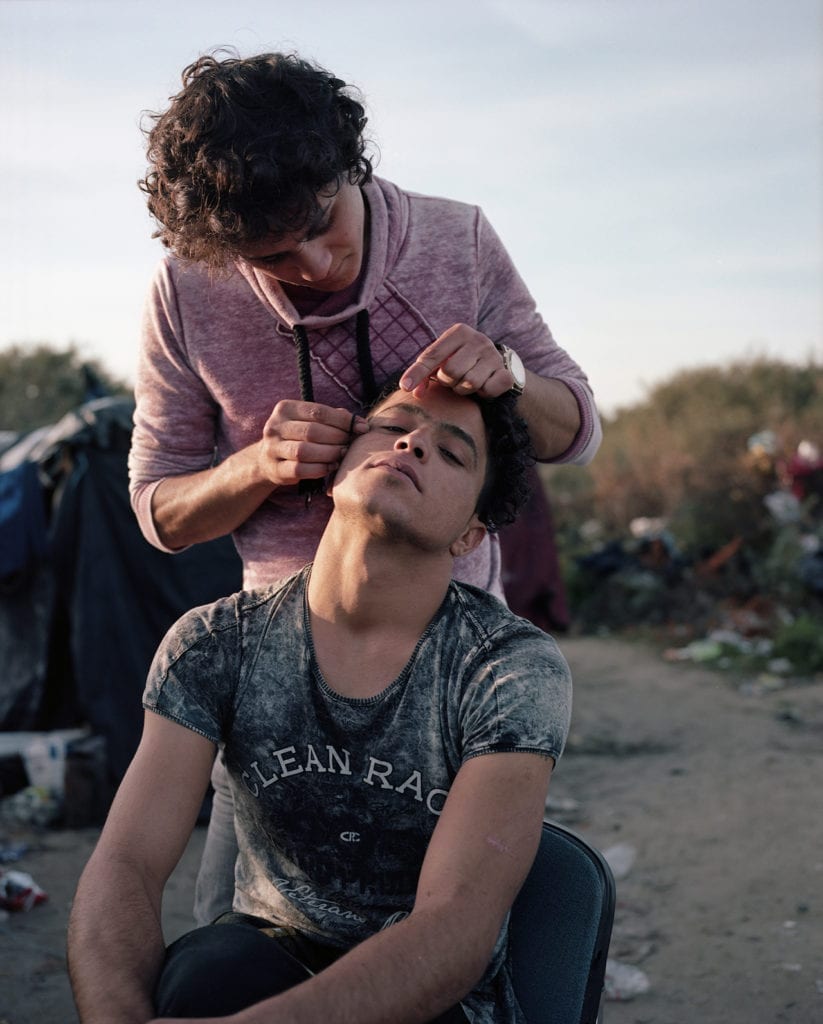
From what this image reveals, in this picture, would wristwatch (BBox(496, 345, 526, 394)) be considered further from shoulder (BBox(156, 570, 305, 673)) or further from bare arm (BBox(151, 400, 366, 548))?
shoulder (BBox(156, 570, 305, 673))

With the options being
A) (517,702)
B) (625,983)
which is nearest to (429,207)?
(517,702)

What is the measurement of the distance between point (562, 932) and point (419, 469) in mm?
980

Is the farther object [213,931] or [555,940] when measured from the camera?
[555,940]

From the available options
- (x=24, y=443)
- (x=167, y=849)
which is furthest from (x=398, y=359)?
(x=24, y=443)

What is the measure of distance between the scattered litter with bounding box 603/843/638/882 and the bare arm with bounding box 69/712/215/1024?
127 inches

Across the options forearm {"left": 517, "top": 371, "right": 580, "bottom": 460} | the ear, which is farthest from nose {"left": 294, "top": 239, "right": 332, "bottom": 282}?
the ear

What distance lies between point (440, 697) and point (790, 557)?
903cm

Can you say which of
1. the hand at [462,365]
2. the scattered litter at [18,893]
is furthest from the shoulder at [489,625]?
the scattered litter at [18,893]

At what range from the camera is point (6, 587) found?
6434mm

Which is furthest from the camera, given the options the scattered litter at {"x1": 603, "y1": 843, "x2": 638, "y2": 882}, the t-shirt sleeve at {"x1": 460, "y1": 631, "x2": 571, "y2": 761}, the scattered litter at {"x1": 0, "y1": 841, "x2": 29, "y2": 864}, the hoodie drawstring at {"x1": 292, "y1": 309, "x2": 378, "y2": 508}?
the scattered litter at {"x1": 0, "y1": 841, "x2": 29, "y2": 864}

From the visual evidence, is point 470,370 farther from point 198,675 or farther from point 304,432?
point 198,675

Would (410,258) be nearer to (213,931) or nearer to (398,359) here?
(398,359)

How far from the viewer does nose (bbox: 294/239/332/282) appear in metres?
2.21

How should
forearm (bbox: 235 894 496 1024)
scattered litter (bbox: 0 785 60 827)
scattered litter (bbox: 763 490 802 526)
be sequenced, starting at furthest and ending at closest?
1. scattered litter (bbox: 763 490 802 526)
2. scattered litter (bbox: 0 785 60 827)
3. forearm (bbox: 235 894 496 1024)
